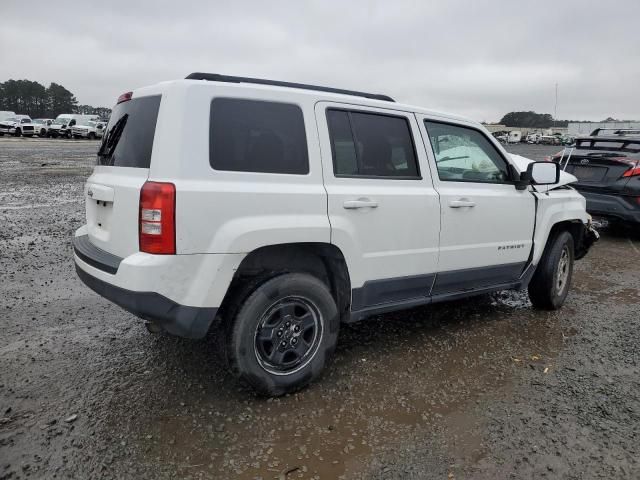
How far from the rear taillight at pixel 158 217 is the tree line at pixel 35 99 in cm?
9375

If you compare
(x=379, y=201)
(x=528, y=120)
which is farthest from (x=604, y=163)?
(x=528, y=120)

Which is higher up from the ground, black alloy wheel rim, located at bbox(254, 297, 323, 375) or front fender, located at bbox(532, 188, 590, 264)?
front fender, located at bbox(532, 188, 590, 264)

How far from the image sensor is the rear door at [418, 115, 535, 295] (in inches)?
156

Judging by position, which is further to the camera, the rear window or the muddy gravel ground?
the rear window

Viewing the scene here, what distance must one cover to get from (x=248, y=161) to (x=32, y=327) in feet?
8.58

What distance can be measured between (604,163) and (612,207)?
0.77m

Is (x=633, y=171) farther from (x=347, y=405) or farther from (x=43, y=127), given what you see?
(x=43, y=127)

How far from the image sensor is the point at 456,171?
4137mm

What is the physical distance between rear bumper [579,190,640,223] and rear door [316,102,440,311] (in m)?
5.55

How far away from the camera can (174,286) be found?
9.17 ft

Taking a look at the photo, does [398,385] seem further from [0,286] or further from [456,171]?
[0,286]

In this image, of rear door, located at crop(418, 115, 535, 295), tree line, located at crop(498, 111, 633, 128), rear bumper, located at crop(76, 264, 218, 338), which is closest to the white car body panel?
rear door, located at crop(418, 115, 535, 295)

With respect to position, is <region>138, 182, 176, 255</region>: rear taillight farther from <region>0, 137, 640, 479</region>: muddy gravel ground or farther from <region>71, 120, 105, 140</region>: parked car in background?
<region>71, 120, 105, 140</region>: parked car in background

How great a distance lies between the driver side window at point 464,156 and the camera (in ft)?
13.2
